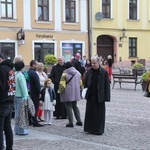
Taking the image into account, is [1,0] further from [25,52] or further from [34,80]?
[34,80]

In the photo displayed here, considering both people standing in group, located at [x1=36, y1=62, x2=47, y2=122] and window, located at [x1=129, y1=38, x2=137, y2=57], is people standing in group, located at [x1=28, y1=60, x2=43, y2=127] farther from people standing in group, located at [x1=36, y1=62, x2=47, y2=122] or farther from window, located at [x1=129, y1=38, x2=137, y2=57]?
window, located at [x1=129, y1=38, x2=137, y2=57]

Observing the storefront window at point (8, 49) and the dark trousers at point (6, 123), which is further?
the storefront window at point (8, 49)

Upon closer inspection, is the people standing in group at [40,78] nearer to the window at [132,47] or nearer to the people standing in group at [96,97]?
the people standing in group at [96,97]

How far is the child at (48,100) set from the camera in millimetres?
10812

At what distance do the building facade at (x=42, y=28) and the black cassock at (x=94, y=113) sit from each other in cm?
2274

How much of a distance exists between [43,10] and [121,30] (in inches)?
314

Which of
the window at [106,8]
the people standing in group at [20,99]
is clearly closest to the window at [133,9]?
the window at [106,8]

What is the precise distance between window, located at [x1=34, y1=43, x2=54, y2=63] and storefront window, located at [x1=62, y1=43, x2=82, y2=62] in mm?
1285

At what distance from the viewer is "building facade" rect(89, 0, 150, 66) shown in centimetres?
3681

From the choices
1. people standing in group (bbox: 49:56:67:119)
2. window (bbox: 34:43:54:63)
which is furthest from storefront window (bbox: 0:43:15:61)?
people standing in group (bbox: 49:56:67:119)

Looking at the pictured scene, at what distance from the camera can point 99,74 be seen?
9.56 meters

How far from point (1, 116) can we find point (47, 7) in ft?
90.5

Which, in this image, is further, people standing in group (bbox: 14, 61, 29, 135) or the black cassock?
the black cassock

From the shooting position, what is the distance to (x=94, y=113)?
31.3 feet
